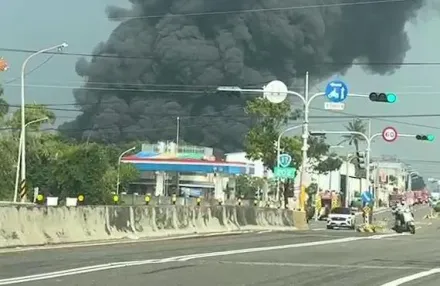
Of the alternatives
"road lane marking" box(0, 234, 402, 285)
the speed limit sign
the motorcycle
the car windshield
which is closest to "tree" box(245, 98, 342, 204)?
the car windshield

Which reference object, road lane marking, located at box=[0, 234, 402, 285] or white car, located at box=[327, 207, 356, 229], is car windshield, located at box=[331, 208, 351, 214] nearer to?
white car, located at box=[327, 207, 356, 229]

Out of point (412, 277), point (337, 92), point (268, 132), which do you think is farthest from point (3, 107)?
point (412, 277)

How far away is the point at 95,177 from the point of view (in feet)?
222

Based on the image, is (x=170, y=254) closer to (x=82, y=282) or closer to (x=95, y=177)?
(x=82, y=282)

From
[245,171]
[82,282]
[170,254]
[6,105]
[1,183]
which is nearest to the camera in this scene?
[82,282]

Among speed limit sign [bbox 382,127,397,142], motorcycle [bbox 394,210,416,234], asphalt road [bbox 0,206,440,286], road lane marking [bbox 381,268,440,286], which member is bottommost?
road lane marking [bbox 381,268,440,286]

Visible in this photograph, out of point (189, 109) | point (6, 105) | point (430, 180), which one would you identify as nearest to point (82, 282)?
point (6, 105)

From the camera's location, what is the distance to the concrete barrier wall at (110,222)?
1917cm

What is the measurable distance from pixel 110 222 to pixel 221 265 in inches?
297

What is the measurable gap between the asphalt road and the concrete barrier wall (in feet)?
3.78

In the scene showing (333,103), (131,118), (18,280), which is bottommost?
(18,280)

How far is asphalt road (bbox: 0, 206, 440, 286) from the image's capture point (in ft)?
43.1

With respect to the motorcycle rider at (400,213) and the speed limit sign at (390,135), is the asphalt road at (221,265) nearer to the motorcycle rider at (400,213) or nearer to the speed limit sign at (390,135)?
the motorcycle rider at (400,213)

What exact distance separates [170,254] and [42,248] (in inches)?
123
